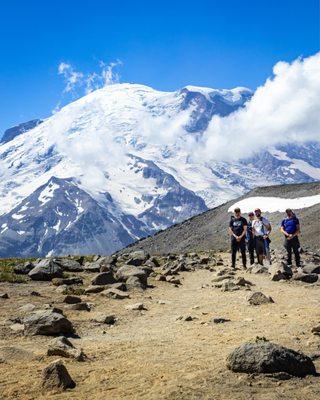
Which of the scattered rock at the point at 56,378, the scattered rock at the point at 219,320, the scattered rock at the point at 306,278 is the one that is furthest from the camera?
the scattered rock at the point at 306,278

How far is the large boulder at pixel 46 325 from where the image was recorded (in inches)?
451

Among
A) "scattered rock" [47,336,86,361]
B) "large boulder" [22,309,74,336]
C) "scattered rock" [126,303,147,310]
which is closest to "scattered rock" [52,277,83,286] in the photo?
"scattered rock" [126,303,147,310]

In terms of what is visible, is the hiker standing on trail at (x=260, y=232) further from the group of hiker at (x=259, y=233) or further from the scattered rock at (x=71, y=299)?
the scattered rock at (x=71, y=299)

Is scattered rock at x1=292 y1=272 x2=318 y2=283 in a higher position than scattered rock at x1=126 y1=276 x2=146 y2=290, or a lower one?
lower

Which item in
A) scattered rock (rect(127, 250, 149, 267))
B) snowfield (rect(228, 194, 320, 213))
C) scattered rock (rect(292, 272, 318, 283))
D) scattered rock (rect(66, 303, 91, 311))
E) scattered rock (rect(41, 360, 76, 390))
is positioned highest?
snowfield (rect(228, 194, 320, 213))

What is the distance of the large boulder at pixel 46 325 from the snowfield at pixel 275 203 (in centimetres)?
6551

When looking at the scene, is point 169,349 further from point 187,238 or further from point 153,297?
point 187,238

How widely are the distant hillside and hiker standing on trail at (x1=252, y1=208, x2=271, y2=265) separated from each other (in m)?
31.2

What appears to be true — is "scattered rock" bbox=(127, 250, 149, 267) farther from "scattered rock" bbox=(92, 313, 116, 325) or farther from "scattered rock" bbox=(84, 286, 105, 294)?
"scattered rock" bbox=(92, 313, 116, 325)

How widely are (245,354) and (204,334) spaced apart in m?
3.45

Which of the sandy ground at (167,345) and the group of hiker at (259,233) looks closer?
the sandy ground at (167,345)

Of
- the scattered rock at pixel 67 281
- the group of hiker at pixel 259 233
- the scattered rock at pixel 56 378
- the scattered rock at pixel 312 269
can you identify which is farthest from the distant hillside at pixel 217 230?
the scattered rock at pixel 56 378

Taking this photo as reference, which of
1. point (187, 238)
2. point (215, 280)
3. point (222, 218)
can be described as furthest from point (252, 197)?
point (215, 280)

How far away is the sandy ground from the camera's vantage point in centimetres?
746
